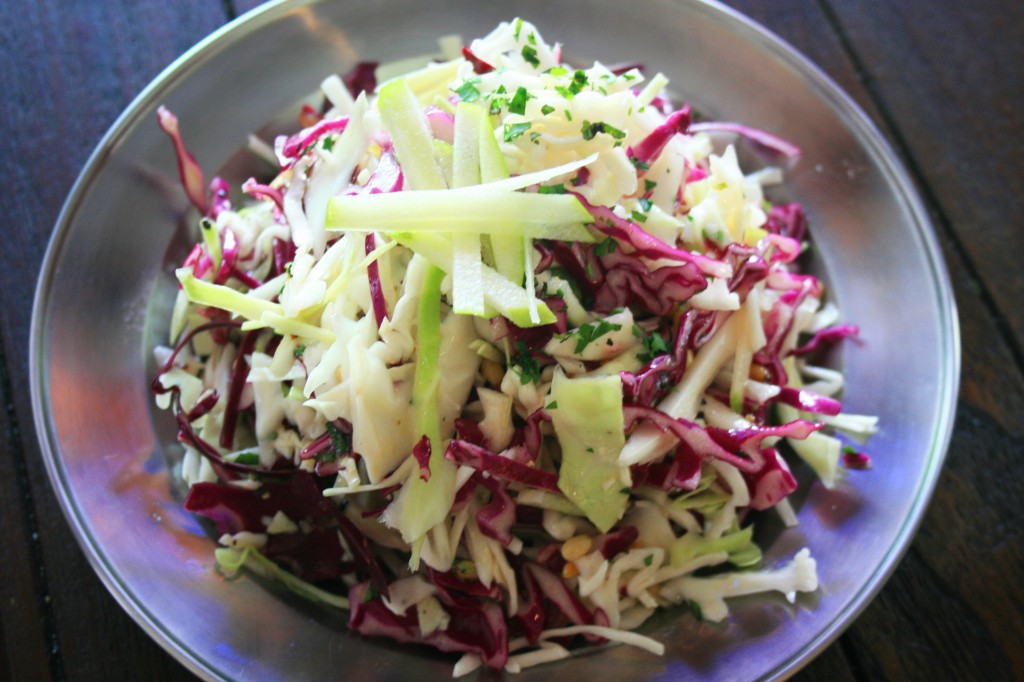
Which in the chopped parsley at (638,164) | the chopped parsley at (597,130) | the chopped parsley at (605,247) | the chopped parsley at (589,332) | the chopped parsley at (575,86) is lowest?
the chopped parsley at (589,332)

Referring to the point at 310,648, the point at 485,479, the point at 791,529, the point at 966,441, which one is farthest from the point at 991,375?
the point at 310,648

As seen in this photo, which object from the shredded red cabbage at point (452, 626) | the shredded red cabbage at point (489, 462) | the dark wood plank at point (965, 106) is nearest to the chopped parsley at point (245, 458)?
the shredded red cabbage at point (452, 626)

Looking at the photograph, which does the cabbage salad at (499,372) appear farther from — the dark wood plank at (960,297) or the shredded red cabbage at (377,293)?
the dark wood plank at (960,297)

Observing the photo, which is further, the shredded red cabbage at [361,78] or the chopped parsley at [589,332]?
the shredded red cabbage at [361,78]

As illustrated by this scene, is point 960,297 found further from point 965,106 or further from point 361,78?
point 361,78

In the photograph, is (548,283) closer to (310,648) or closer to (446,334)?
(446,334)

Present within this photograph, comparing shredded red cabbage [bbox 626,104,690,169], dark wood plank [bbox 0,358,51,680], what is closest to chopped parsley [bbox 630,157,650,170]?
shredded red cabbage [bbox 626,104,690,169]

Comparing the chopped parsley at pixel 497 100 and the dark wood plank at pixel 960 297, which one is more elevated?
the chopped parsley at pixel 497 100
